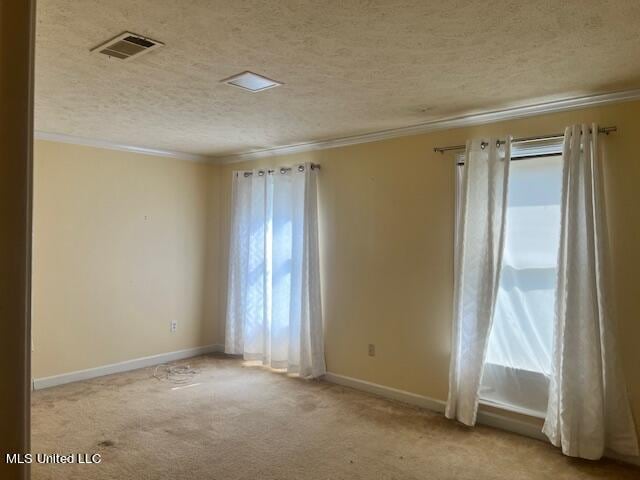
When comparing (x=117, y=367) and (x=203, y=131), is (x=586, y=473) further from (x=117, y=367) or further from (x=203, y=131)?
(x=117, y=367)

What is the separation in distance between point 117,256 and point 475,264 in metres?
3.59

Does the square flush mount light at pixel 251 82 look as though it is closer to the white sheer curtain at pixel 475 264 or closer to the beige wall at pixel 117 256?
the white sheer curtain at pixel 475 264

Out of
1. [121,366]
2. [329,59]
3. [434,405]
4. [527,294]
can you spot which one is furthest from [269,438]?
[329,59]

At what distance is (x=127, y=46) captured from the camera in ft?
7.40

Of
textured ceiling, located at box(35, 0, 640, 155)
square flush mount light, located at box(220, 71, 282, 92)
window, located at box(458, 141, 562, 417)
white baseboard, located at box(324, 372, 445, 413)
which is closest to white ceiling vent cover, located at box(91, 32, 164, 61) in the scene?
textured ceiling, located at box(35, 0, 640, 155)

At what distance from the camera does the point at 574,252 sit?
119 inches

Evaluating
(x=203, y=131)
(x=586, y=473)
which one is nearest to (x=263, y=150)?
(x=203, y=131)

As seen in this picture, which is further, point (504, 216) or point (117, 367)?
point (117, 367)

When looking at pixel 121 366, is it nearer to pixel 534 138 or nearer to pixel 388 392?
pixel 388 392

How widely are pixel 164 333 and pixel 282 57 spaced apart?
3831 millimetres

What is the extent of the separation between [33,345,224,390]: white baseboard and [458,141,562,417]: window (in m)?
3.39

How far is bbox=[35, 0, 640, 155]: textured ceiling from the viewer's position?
190 cm

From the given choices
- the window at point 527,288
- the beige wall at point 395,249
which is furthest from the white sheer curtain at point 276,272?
the window at point 527,288

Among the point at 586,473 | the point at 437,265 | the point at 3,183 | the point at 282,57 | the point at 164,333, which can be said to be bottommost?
the point at 586,473
